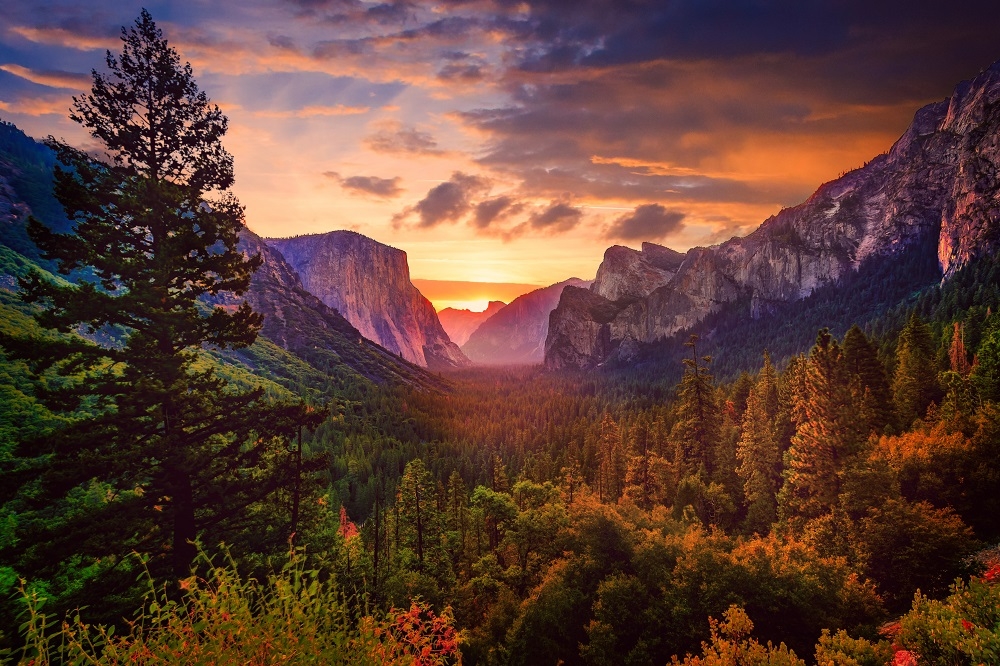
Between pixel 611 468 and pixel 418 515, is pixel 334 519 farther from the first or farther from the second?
pixel 611 468

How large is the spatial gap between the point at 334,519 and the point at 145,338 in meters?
31.7

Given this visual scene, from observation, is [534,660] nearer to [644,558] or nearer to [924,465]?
[644,558]

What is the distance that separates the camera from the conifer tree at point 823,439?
3022 cm

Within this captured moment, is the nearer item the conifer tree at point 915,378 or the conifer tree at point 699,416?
the conifer tree at point 699,416

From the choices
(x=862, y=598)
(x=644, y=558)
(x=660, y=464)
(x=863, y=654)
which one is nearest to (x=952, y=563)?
(x=862, y=598)

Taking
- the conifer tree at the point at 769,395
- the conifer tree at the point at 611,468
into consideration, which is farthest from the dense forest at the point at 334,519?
the conifer tree at the point at 611,468

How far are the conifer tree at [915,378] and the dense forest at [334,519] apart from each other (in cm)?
33

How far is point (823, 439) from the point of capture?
101ft

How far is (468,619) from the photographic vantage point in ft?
99.0

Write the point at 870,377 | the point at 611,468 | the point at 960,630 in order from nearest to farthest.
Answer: the point at 960,630 < the point at 870,377 < the point at 611,468

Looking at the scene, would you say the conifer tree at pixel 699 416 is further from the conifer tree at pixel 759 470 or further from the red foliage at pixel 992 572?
the red foliage at pixel 992 572

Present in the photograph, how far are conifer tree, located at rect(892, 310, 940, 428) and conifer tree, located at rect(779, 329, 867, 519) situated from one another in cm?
1685

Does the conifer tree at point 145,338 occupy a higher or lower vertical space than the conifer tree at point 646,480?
higher

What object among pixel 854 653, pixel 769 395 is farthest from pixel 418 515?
pixel 769 395
